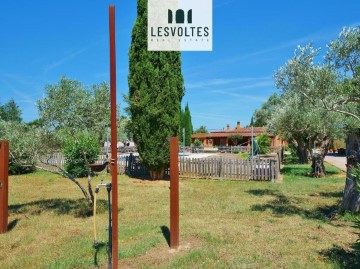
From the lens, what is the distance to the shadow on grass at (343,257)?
4.70m

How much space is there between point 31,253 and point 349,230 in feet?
20.7

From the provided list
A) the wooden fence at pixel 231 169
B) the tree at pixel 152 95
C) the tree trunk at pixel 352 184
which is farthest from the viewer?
the wooden fence at pixel 231 169

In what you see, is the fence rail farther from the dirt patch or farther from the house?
the house

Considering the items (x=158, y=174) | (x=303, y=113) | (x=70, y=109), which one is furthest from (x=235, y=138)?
(x=70, y=109)

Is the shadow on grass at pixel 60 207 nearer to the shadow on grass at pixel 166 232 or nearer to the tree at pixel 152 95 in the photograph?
the shadow on grass at pixel 166 232

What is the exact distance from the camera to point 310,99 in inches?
326

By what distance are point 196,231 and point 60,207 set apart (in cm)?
488

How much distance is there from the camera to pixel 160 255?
210 inches

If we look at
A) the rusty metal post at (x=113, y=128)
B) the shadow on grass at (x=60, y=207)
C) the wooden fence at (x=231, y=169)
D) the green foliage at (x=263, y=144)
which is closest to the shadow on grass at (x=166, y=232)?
the rusty metal post at (x=113, y=128)

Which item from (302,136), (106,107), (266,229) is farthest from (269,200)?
(302,136)

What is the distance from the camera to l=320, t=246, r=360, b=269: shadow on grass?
4702 millimetres

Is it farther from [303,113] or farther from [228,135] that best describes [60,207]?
[228,135]

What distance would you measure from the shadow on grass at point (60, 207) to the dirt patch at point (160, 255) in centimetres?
350

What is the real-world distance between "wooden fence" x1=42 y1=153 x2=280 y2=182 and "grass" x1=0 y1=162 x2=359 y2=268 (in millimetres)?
3136
